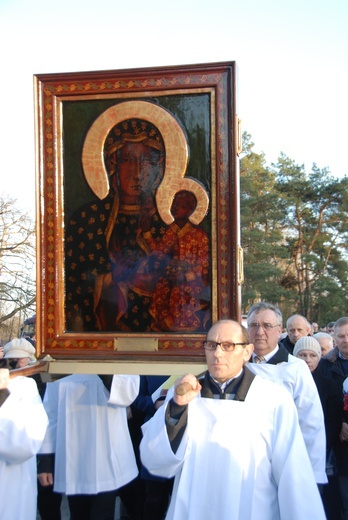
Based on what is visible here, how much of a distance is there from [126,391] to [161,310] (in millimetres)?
885

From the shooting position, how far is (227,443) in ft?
11.1

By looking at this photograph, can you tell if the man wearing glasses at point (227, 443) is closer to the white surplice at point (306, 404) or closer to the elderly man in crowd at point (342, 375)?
the white surplice at point (306, 404)

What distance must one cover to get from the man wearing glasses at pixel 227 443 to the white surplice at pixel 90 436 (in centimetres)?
145

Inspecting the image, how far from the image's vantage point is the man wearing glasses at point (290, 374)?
4477 mm

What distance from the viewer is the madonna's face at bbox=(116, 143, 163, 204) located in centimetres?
427

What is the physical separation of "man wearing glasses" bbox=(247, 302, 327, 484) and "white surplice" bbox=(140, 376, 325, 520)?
113 centimetres

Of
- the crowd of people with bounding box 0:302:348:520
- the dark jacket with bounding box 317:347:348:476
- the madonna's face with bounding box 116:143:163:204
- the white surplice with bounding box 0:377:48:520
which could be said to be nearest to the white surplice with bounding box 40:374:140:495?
the crowd of people with bounding box 0:302:348:520

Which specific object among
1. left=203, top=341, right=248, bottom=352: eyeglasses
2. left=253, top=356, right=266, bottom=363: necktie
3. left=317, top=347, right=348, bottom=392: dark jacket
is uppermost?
left=203, top=341, right=248, bottom=352: eyeglasses

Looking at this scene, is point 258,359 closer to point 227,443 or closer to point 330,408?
point 330,408

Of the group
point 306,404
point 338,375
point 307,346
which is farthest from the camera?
point 338,375

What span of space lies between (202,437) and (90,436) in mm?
1860

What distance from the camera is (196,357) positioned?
410 centimetres

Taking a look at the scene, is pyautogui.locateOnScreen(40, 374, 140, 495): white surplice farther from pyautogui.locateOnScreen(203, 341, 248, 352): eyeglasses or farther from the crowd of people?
pyautogui.locateOnScreen(203, 341, 248, 352): eyeglasses

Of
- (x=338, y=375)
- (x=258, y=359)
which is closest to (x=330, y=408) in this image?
(x=338, y=375)
